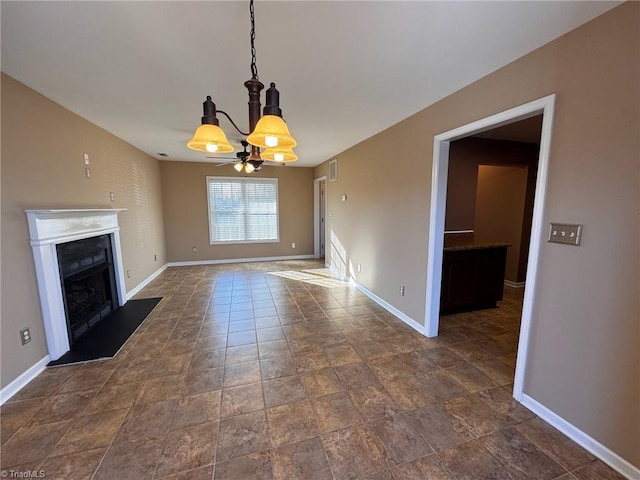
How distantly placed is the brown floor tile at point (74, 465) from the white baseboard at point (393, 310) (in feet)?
9.26

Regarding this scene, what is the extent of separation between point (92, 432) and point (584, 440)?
3061 millimetres

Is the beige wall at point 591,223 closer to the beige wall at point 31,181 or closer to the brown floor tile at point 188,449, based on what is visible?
the brown floor tile at point 188,449

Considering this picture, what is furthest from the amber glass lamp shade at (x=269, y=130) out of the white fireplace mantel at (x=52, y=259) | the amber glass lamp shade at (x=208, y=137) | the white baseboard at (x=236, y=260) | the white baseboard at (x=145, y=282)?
the white baseboard at (x=236, y=260)

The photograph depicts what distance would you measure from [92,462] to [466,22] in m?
3.28

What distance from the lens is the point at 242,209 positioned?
21.7 feet

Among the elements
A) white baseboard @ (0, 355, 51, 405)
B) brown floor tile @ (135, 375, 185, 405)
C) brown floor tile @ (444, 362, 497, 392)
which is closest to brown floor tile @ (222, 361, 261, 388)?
brown floor tile @ (135, 375, 185, 405)

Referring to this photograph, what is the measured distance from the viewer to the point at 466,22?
4.88 ft

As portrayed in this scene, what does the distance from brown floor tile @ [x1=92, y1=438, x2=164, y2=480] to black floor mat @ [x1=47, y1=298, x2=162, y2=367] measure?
128 cm

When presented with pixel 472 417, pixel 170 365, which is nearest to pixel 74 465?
pixel 170 365

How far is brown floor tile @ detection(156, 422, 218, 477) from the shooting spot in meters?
1.46

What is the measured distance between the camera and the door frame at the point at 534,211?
5.60 ft

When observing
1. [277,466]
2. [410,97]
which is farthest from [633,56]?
[277,466]

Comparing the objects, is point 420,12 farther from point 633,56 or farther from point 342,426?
point 342,426

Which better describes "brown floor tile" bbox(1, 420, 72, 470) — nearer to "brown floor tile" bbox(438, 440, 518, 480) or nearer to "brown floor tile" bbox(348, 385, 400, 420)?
"brown floor tile" bbox(348, 385, 400, 420)
